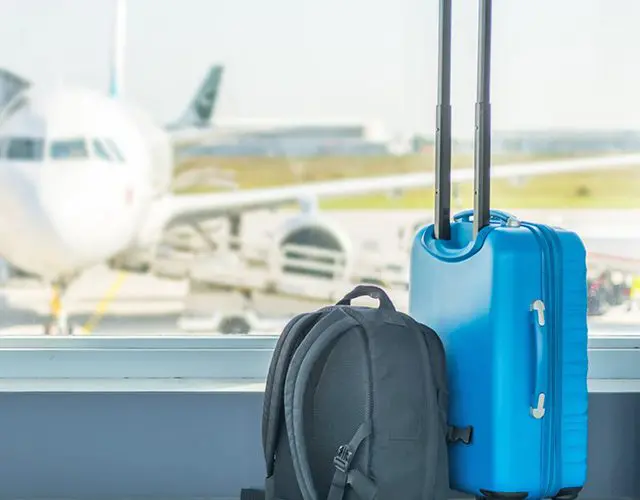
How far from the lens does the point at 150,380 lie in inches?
75.0

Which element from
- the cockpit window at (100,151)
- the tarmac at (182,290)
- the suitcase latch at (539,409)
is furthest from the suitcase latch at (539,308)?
the cockpit window at (100,151)

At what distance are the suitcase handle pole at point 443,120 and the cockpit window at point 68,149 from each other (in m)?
1.76

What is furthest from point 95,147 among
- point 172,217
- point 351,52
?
point 351,52

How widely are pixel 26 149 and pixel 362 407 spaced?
2000mm

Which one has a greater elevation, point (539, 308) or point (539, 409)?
point (539, 308)

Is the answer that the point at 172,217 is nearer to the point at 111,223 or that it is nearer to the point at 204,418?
the point at 111,223

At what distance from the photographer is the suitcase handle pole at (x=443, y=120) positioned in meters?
1.68

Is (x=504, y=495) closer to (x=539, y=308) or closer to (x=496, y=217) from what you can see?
(x=539, y=308)

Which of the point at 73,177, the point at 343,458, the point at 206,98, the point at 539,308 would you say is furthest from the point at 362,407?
the point at 73,177

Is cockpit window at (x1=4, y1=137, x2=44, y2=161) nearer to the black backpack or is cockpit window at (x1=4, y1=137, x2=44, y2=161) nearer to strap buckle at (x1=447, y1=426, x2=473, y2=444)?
the black backpack

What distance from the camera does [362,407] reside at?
4.79ft

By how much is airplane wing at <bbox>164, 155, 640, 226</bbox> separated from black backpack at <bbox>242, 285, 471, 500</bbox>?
2.39 feet

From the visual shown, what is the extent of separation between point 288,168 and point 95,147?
76cm

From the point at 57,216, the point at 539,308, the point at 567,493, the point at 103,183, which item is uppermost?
the point at 103,183
